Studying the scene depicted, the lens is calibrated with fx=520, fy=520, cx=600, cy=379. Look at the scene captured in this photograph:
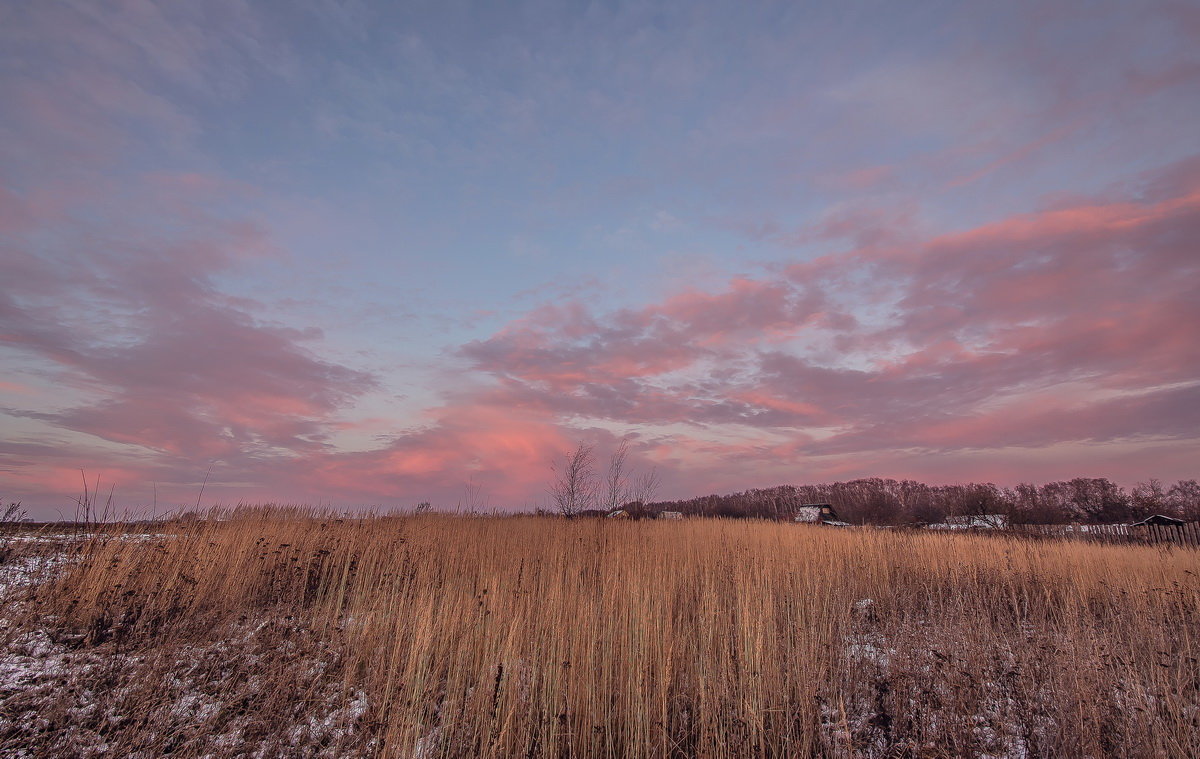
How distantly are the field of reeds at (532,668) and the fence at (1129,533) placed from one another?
11.2 metres

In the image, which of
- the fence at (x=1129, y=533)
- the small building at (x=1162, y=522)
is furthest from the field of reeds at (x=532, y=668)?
the small building at (x=1162, y=522)

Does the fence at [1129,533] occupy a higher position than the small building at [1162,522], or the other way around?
the small building at [1162,522]

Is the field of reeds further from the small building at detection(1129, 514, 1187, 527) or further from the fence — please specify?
the small building at detection(1129, 514, 1187, 527)

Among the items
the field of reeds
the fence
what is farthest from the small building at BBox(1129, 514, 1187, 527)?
the field of reeds

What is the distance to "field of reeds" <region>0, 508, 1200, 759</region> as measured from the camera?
13.0 ft

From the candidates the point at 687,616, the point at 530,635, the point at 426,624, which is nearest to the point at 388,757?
the point at 426,624

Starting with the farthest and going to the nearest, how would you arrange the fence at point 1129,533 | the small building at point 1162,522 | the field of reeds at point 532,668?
the small building at point 1162,522, the fence at point 1129,533, the field of reeds at point 532,668

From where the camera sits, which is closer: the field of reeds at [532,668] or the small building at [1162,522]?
the field of reeds at [532,668]

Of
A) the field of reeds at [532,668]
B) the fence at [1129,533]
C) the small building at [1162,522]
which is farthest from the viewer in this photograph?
the small building at [1162,522]

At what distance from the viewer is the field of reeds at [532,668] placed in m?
3.97

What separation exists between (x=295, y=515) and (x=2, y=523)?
3.98 meters

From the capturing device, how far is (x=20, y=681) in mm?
4844

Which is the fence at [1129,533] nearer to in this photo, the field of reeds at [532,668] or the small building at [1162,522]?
the small building at [1162,522]

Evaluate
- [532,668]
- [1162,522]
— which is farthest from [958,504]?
[532,668]
